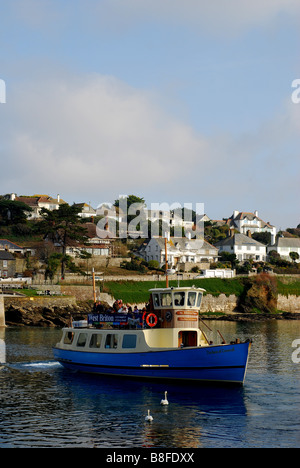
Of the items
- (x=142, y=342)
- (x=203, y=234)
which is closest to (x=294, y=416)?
(x=142, y=342)

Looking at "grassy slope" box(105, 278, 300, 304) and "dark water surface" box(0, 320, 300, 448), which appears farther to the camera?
"grassy slope" box(105, 278, 300, 304)

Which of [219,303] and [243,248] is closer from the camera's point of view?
[219,303]

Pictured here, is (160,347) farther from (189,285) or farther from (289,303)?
(289,303)

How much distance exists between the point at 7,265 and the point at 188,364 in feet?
229

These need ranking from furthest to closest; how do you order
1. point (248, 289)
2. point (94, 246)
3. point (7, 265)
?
point (94, 246) < point (248, 289) < point (7, 265)

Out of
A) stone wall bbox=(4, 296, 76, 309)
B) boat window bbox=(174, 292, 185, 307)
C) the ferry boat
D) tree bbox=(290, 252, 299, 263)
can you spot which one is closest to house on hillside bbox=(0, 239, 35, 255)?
stone wall bbox=(4, 296, 76, 309)

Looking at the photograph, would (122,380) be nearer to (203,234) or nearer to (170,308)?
(170,308)

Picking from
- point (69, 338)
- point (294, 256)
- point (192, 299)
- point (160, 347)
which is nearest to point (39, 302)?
point (69, 338)

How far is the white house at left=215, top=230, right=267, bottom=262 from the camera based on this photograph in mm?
138375

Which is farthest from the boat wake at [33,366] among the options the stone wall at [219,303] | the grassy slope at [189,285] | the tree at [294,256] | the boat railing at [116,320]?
the tree at [294,256]

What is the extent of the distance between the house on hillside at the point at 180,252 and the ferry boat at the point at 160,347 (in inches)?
3066

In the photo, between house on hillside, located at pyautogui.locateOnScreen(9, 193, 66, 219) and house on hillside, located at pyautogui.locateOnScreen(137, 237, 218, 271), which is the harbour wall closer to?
house on hillside, located at pyautogui.locateOnScreen(137, 237, 218, 271)

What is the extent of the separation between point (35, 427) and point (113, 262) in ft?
290

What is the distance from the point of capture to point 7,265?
98562 mm
